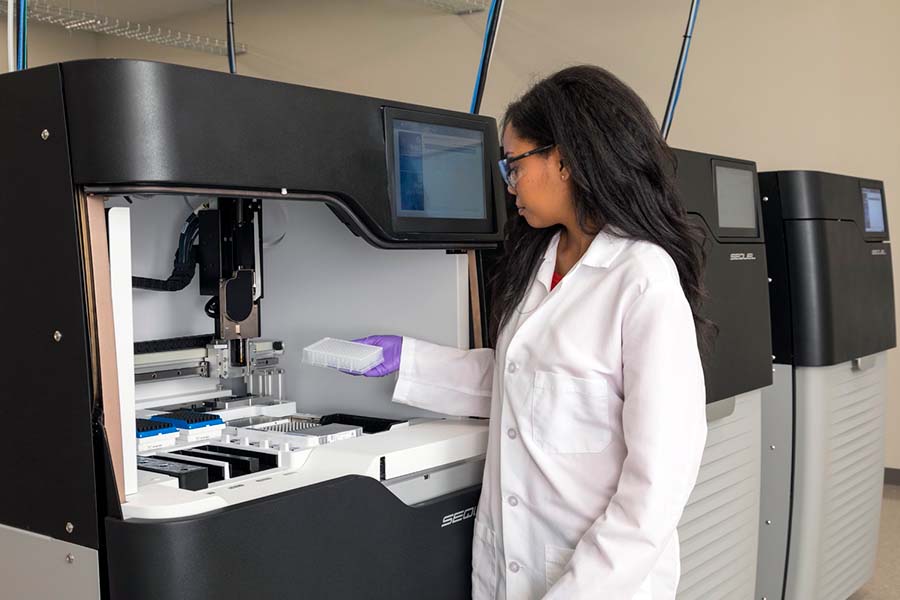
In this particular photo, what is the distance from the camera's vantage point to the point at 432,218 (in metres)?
1.39

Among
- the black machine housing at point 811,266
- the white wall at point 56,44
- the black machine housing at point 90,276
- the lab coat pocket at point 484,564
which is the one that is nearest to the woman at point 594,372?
the lab coat pocket at point 484,564

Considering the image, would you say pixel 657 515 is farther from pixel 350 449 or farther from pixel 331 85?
pixel 331 85

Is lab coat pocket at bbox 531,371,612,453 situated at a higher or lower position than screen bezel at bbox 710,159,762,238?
lower

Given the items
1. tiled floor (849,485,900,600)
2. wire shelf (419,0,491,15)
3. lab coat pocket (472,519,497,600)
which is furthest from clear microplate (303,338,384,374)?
wire shelf (419,0,491,15)

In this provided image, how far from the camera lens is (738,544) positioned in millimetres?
2180

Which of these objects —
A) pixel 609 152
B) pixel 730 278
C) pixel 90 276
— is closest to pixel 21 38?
pixel 90 276

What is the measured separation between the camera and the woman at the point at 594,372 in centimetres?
122

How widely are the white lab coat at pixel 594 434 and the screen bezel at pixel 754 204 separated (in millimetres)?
775

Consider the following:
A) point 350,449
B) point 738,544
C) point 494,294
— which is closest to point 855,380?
point 738,544

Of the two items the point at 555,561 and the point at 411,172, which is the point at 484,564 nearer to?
the point at 555,561

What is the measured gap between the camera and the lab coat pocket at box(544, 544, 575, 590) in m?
1.33

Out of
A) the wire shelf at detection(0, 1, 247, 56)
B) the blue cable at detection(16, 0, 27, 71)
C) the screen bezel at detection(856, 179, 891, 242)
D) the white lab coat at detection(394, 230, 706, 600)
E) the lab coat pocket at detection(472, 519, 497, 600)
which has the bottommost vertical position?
the lab coat pocket at detection(472, 519, 497, 600)

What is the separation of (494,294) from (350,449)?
1.25 ft

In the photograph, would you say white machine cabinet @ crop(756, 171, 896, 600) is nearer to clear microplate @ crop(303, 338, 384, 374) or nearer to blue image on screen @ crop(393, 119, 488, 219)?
blue image on screen @ crop(393, 119, 488, 219)
